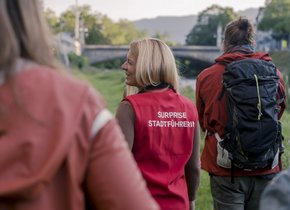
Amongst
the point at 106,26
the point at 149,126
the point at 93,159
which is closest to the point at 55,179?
the point at 93,159

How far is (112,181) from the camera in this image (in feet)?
4.15

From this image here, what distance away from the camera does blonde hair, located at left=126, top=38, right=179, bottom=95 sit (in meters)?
2.87

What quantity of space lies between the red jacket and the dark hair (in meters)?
0.10

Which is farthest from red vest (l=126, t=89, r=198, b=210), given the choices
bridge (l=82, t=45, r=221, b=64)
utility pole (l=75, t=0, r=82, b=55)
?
utility pole (l=75, t=0, r=82, b=55)

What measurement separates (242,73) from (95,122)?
2386 mm

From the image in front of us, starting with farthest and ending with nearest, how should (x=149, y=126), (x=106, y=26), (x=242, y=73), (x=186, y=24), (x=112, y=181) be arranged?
(x=186, y=24), (x=106, y=26), (x=242, y=73), (x=149, y=126), (x=112, y=181)

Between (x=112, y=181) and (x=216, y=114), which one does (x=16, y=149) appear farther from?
(x=216, y=114)

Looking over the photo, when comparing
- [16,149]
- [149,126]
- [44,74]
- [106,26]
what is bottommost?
[106,26]

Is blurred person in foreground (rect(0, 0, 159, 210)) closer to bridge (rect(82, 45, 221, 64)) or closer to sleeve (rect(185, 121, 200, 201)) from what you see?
sleeve (rect(185, 121, 200, 201))

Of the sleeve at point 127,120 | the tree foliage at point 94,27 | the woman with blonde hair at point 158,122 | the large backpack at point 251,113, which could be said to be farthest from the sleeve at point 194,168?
the tree foliage at point 94,27

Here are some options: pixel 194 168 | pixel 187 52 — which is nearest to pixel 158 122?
pixel 194 168

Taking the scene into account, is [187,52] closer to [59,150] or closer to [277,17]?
[277,17]

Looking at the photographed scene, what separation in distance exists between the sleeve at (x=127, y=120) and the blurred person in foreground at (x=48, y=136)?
4.73 ft

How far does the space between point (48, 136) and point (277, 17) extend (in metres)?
65.5
